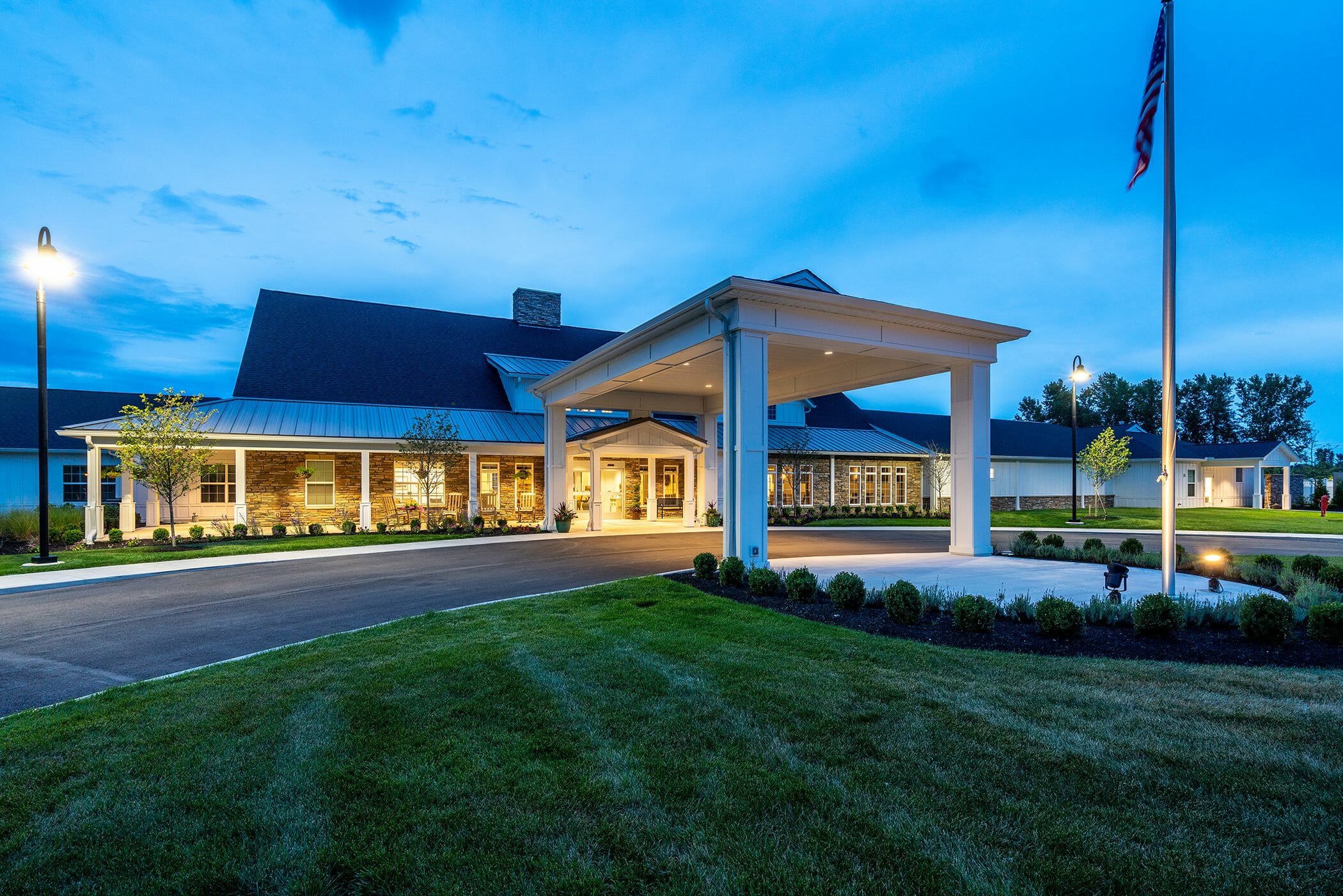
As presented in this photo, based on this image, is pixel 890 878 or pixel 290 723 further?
pixel 290 723

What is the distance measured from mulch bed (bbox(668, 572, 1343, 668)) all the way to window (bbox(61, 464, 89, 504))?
26726 millimetres

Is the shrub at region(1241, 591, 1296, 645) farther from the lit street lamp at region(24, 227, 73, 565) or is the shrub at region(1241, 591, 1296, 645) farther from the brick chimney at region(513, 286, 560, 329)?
the brick chimney at region(513, 286, 560, 329)

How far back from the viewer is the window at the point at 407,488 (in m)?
22.0

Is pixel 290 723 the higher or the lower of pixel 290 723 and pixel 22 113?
the lower

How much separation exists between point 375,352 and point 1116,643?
84.2ft

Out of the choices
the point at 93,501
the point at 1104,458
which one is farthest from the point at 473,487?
the point at 1104,458

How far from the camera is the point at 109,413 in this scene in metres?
24.7

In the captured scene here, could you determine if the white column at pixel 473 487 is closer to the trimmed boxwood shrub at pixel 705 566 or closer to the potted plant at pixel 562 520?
the potted plant at pixel 562 520

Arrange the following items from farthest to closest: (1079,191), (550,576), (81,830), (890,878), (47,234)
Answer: (1079,191) → (47,234) → (550,576) → (81,830) → (890,878)

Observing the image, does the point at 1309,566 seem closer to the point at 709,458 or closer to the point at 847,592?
the point at 847,592

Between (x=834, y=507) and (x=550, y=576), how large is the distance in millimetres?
20610

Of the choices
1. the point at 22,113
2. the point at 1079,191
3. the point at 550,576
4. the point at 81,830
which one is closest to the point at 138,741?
the point at 81,830

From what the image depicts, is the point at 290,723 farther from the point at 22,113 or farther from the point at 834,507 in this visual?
the point at 834,507

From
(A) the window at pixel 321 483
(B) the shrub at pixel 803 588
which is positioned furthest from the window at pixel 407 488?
(B) the shrub at pixel 803 588
